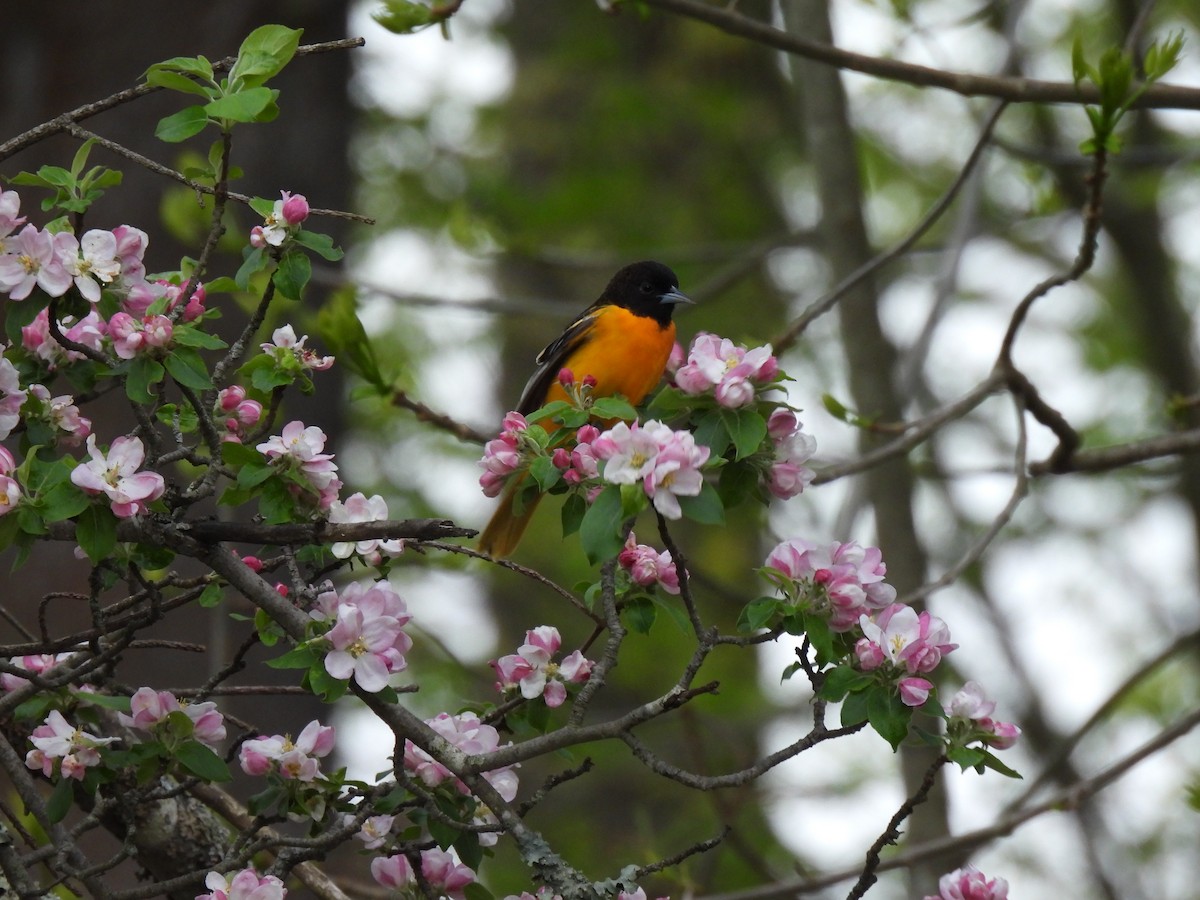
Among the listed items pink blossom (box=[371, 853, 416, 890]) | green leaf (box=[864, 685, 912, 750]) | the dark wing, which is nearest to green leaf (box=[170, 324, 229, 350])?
pink blossom (box=[371, 853, 416, 890])

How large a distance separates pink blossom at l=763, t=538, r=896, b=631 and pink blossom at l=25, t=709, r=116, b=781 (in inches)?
39.0

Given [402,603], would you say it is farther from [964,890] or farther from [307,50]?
[964,890]

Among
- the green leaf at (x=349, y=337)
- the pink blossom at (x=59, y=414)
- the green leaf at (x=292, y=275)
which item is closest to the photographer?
the green leaf at (x=292, y=275)

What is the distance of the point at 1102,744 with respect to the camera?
9898 millimetres

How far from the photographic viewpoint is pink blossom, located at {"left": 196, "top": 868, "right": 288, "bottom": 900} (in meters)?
1.91

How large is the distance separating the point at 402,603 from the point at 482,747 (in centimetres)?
29

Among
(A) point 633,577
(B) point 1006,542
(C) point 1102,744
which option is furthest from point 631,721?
(C) point 1102,744

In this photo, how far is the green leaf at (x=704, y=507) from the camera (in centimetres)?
176

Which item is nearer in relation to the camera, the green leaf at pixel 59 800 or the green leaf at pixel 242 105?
the green leaf at pixel 242 105

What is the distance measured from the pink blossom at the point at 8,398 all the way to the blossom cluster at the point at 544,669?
0.77 metres

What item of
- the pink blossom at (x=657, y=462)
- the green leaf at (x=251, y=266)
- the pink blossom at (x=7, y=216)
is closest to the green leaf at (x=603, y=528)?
the pink blossom at (x=657, y=462)

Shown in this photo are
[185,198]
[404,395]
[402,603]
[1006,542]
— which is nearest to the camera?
[402,603]

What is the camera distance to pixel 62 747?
6.55ft

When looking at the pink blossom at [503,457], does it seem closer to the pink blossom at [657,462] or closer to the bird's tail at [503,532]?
the pink blossom at [657,462]
